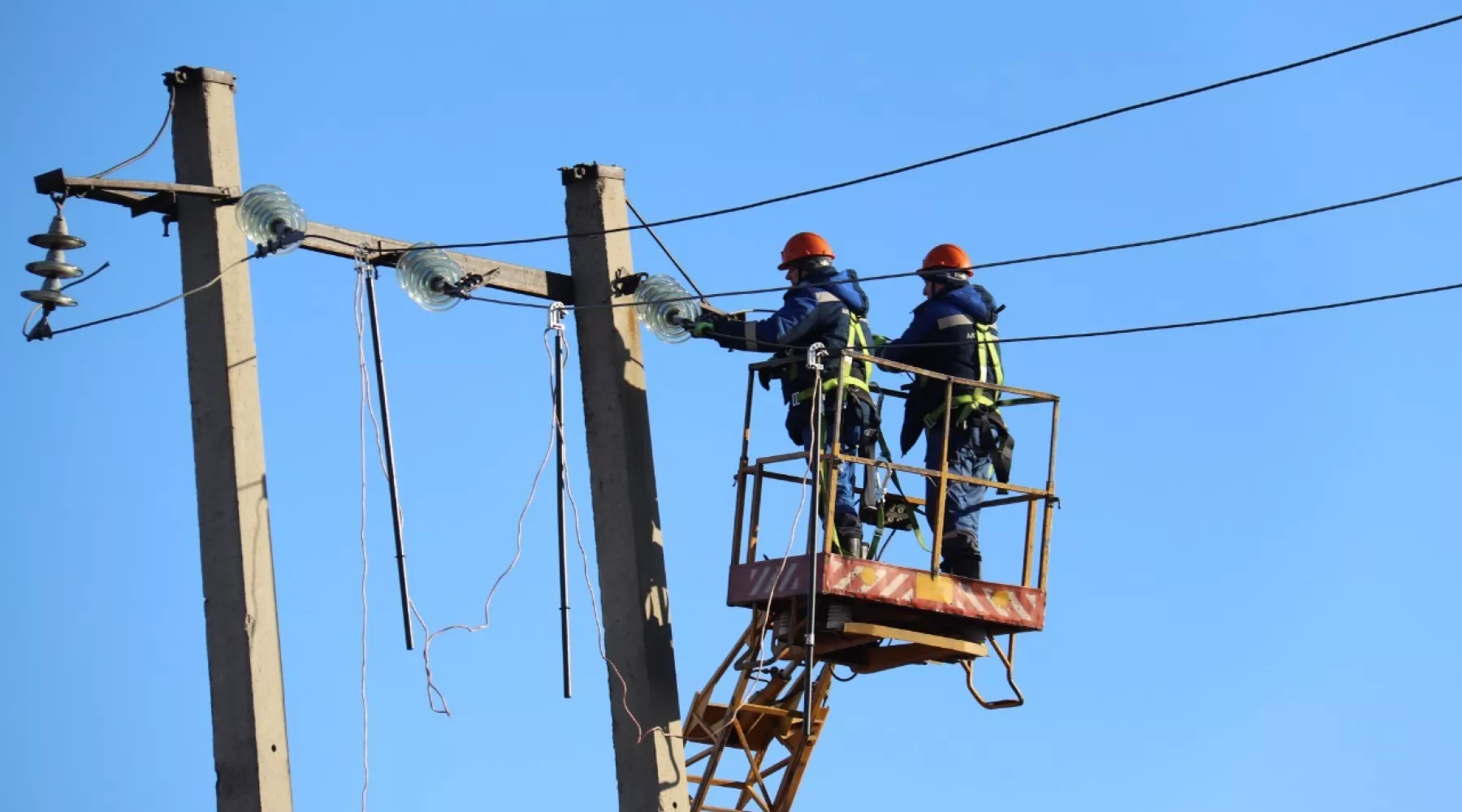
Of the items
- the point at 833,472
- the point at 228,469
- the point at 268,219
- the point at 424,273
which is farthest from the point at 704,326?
the point at 228,469

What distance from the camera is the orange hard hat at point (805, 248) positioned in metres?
15.1

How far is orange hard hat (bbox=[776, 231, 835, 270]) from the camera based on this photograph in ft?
49.7

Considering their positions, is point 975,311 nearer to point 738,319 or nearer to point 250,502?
point 738,319

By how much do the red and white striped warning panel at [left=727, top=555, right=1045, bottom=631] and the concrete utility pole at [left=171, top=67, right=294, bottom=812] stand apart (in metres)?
3.33

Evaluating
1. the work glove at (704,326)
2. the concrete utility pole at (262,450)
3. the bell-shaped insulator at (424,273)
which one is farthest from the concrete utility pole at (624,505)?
the bell-shaped insulator at (424,273)

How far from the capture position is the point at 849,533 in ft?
46.6

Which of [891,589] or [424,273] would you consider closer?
[424,273]

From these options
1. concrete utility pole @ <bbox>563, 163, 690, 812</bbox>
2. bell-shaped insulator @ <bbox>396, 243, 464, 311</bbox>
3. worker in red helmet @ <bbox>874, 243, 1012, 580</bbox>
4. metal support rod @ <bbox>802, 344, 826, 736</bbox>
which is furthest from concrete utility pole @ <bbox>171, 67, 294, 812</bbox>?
worker in red helmet @ <bbox>874, 243, 1012, 580</bbox>

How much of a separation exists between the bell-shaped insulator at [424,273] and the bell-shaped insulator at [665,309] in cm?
122

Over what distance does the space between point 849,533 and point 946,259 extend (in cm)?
212

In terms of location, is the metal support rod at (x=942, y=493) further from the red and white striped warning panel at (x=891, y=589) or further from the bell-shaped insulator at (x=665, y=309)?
the bell-shaped insulator at (x=665, y=309)

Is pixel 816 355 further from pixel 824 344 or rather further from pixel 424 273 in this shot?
pixel 424 273

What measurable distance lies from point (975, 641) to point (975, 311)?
2.13 metres

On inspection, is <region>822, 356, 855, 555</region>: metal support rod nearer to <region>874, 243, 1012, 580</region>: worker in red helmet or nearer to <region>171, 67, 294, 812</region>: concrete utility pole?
<region>874, 243, 1012, 580</region>: worker in red helmet
